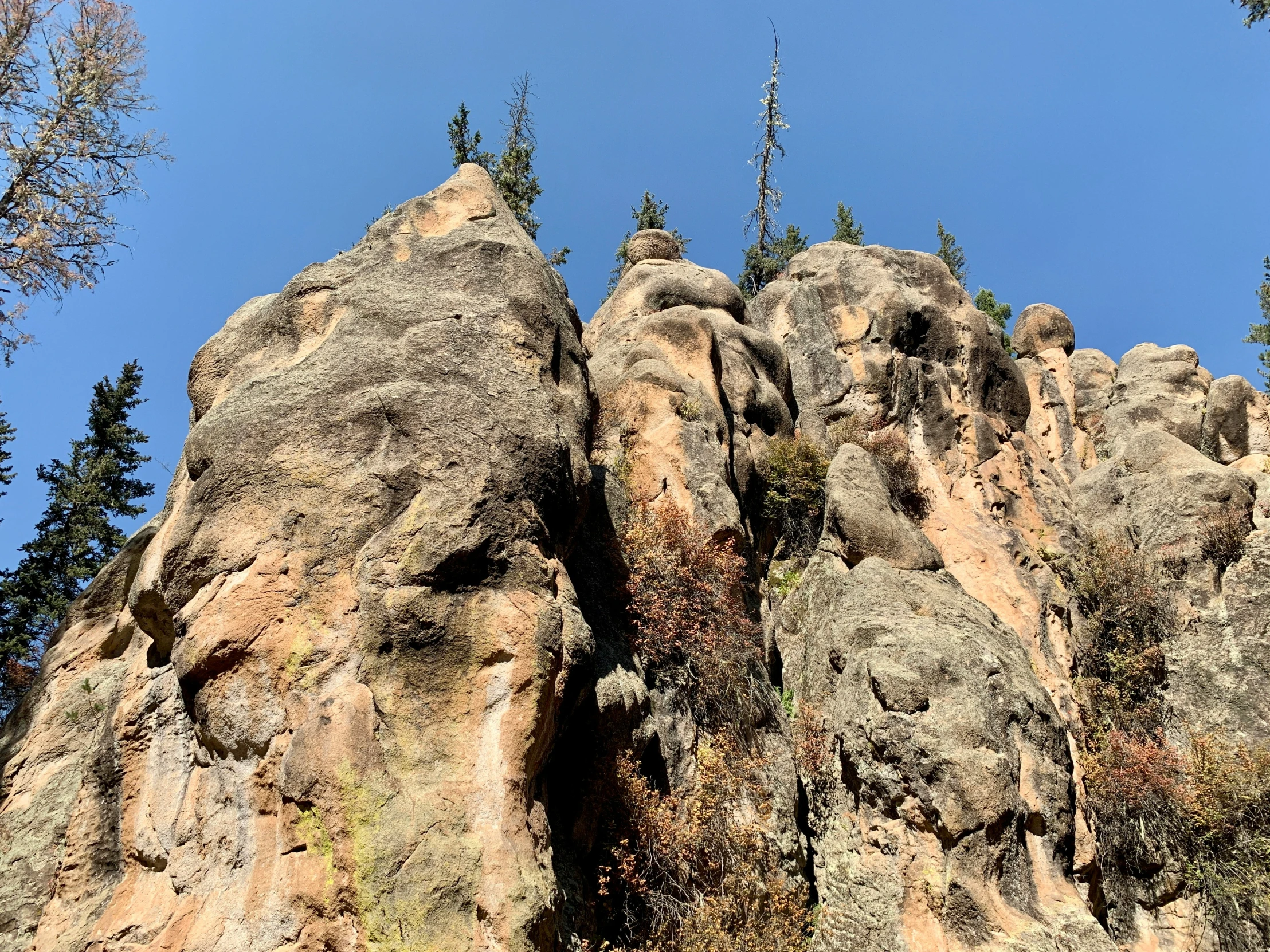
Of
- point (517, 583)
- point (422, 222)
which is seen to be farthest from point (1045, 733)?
point (422, 222)

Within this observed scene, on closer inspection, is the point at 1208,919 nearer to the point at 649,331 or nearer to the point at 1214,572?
the point at 1214,572

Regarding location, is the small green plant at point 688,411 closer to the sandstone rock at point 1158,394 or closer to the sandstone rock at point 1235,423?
the sandstone rock at point 1158,394

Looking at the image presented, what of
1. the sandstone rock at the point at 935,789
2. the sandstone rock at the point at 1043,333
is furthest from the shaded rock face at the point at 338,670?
the sandstone rock at the point at 1043,333

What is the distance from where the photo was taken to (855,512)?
44.3ft

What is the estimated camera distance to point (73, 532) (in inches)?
860

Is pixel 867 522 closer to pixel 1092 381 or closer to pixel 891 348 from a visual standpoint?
pixel 891 348

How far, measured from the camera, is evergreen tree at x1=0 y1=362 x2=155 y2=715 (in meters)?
20.0

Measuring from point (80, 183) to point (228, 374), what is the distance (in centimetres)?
713

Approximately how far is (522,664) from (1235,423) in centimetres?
2227

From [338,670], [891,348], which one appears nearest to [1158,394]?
[891,348]

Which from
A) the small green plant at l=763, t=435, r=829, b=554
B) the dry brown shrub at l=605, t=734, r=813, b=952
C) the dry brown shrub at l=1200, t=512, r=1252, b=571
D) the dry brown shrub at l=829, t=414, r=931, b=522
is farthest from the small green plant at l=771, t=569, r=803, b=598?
the dry brown shrub at l=1200, t=512, r=1252, b=571

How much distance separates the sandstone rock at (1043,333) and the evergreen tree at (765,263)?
8.33 meters

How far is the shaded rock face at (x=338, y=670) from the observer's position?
651cm

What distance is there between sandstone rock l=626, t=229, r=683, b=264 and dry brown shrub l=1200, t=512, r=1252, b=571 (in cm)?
1270
